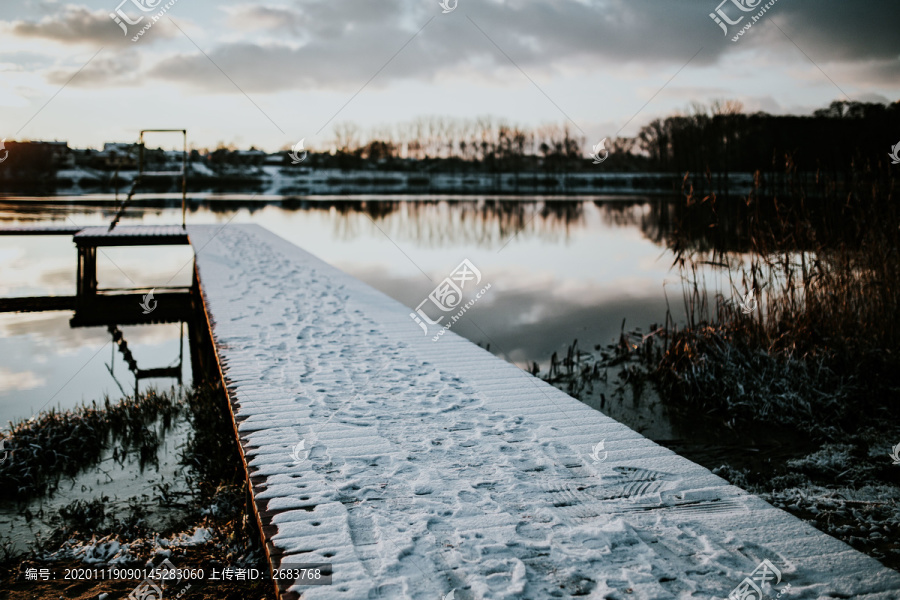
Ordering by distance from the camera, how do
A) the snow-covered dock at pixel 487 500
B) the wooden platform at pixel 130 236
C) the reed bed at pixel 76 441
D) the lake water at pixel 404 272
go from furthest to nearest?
the wooden platform at pixel 130 236 < the lake water at pixel 404 272 < the reed bed at pixel 76 441 < the snow-covered dock at pixel 487 500

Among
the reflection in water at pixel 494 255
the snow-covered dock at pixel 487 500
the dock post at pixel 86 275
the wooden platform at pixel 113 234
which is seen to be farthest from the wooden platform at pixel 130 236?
the snow-covered dock at pixel 487 500

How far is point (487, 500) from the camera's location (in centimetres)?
238

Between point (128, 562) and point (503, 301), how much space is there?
776 centimetres

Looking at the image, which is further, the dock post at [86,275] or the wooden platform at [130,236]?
the dock post at [86,275]

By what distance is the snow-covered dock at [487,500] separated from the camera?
1.90m

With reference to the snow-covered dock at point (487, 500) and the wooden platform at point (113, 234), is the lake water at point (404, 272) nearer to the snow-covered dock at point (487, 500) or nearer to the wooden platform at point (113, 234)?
the wooden platform at point (113, 234)

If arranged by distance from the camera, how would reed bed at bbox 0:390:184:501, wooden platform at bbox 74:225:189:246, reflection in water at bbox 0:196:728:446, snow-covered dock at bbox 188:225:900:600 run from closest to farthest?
snow-covered dock at bbox 188:225:900:600 < reed bed at bbox 0:390:184:501 < reflection in water at bbox 0:196:728:446 < wooden platform at bbox 74:225:189:246

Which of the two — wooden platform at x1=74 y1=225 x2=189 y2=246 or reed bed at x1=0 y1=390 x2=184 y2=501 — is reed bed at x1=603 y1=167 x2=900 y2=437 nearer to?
reed bed at x1=0 y1=390 x2=184 y2=501

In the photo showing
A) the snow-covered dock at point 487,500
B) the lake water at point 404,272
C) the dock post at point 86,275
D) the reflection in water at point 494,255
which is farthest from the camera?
the dock post at point 86,275

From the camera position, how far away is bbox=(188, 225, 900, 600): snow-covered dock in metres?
1.90

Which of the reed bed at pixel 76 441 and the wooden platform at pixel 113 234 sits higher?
the wooden platform at pixel 113 234

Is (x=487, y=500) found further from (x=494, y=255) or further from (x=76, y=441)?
(x=494, y=255)
